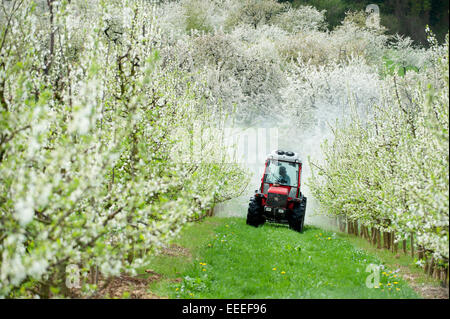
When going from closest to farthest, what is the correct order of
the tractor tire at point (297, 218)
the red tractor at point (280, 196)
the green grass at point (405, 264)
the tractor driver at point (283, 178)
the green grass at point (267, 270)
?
the green grass at point (267, 270) → the green grass at point (405, 264) → the red tractor at point (280, 196) → the tractor tire at point (297, 218) → the tractor driver at point (283, 178)

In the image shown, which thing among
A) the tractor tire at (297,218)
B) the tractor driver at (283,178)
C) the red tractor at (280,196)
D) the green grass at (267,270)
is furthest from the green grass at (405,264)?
the tractor driver at (283,178)

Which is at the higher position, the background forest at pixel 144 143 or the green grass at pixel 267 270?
the background forest at pixel 144 143

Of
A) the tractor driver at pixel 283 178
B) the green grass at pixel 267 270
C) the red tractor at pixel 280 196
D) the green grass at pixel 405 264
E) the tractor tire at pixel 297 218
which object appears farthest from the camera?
the tractor driver at pixel 283 178

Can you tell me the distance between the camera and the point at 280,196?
57.0ft

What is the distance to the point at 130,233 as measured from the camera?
5629 mm

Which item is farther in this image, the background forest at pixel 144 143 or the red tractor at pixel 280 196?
the red tractor at pixel 280 196

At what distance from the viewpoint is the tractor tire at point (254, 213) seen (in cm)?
1830

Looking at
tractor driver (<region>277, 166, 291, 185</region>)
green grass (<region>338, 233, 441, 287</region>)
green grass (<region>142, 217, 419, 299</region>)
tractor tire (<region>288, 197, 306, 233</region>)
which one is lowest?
green grass (<region>338, 233, 441, 287</region>)

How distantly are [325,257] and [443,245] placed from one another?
6.14m

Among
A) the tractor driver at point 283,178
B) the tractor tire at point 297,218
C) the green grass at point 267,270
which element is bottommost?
the green grass at point 267,270

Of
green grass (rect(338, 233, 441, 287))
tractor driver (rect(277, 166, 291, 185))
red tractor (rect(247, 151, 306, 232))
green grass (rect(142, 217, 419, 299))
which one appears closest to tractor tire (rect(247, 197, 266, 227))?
red tractor (rect(247, 151, 306, 232))

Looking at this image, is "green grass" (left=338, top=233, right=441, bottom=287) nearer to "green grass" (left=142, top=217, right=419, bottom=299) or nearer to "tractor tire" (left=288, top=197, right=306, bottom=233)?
"green grass" (left=142, top=217, right=419, bottom=299)

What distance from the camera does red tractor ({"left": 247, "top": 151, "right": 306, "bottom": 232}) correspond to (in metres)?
17.5

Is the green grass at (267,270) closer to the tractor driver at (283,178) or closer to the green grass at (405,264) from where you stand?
the green grass at (405,264)
